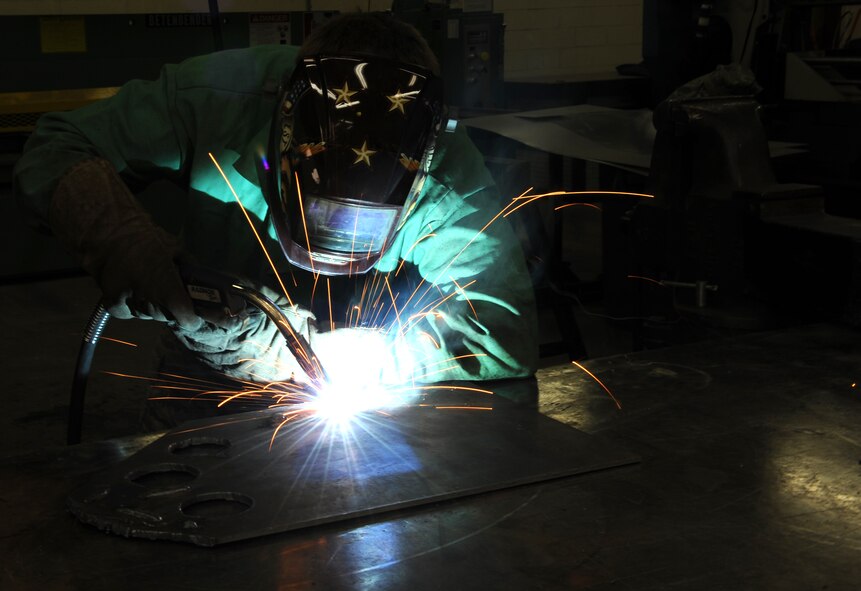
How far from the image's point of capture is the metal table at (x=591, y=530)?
1.07 m

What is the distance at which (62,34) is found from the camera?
554cm

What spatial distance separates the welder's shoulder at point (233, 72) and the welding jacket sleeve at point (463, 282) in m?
0.40

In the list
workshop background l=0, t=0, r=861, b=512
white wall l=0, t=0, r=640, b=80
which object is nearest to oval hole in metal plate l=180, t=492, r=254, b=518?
workshop background l=0, t=0, r=861, b=512

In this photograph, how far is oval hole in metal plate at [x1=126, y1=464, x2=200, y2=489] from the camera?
1.31m

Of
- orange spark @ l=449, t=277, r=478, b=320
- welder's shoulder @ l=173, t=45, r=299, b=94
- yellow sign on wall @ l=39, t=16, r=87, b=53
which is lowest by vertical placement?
orange spark @ l=449, t=277, r=478, b=320

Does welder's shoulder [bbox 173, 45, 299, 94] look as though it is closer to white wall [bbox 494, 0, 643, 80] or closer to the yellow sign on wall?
the yellow sign on wall

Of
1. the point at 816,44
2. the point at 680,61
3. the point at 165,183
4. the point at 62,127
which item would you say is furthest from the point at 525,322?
the point at 680,61

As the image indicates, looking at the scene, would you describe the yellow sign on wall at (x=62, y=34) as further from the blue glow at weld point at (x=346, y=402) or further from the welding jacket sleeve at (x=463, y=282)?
the blue glow at weld point at (x=346, y=402)

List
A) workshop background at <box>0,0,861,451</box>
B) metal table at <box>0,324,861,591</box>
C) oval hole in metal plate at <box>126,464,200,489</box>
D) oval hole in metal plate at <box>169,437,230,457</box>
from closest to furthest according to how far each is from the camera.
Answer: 1. metal table at <box>0,324,861,591</box>
2. oval hole in metal plate at <box>126,464,200,489</box>
3. oval hole in metal plate at <box>169,437,230,457</box>
4. workshop background at <box>0,0,861,451</box>

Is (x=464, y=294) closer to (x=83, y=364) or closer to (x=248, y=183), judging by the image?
(x=248, y=183)

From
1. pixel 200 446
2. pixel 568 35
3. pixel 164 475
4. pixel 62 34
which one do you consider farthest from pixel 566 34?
pixel 164 475

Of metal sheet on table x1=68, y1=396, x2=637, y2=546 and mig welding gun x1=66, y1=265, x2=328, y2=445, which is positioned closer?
metal sheet on table x1=68, y1=396, x2=637, y2=546

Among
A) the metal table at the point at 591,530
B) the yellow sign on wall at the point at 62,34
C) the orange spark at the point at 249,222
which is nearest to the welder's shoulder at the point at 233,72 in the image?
the orange spark at the point at 249,222

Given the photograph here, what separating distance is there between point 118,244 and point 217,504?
66 centimetres
